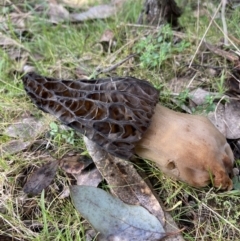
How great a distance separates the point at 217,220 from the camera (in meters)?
1.83

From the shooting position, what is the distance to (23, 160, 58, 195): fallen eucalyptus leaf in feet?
6.65

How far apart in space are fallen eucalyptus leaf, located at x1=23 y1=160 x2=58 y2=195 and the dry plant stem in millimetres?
447

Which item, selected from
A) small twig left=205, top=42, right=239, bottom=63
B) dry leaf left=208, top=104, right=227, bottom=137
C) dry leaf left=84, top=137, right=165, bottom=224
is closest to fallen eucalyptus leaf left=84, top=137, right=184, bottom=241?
dry leaf left=84, top=137, right=165, bottom=224

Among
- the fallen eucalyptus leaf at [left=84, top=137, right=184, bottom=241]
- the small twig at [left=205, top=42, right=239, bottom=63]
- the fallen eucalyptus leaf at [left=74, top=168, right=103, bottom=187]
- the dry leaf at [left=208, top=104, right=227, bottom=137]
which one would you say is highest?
the small twig at [left=205, top=42, right=239, bottom=63]

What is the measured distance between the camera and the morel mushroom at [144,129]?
1.82 metres

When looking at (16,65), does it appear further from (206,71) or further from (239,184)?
(239,184)

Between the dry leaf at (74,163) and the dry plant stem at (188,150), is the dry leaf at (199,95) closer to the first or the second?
the dry plant stem at (188,150)

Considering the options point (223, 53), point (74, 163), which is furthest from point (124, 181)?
point (223, 53)

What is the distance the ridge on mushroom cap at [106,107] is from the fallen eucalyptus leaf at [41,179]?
0.29 m

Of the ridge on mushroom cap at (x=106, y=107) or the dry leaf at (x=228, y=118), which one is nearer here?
the ridge on mushroom cap at (x=106, y=107)

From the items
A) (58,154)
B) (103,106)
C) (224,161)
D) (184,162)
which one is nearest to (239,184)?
(224,161)

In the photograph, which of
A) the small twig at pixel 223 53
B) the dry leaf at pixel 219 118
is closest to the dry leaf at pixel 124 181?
the dry leaf at pixel 219 118

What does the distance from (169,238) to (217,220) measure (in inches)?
9.0

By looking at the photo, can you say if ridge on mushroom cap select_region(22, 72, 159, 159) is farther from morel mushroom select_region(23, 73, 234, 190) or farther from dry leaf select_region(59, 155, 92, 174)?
dry leaf select_region(59, 155, 92, 174)
